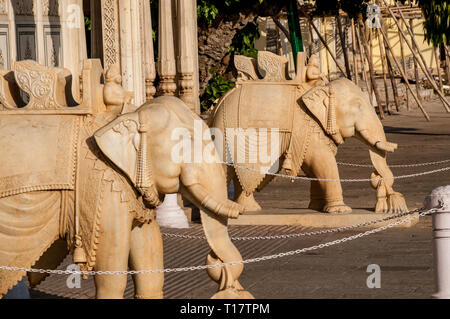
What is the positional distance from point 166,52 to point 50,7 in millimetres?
1843

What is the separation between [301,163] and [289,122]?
1.55 ft

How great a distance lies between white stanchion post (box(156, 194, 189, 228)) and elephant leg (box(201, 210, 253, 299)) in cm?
522

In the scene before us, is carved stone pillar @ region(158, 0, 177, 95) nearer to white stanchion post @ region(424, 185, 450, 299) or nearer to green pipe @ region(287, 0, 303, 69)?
white stanchion post @ region(424, 185, 450, 299)

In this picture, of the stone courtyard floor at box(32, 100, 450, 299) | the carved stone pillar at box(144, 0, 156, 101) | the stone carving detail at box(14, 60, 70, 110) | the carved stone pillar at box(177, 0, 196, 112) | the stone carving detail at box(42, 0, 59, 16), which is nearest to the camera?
the stone carving detail at box(14, 60, 70, 110)

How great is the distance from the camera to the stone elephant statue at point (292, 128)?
1249 cm

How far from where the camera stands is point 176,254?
421 inches

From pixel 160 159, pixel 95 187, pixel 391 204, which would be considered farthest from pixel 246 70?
pixel 95 187

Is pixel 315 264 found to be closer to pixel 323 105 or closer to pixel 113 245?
pixel 323 105

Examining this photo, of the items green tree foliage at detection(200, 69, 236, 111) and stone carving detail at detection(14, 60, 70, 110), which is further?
green tree foliage at detection(200, 69, 236, 111)

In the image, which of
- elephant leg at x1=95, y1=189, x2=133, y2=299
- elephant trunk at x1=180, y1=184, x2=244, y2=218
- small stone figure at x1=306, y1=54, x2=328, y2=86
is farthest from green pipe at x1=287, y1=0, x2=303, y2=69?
elephant leg at x1=95, y1=189, x2=133, y2=299

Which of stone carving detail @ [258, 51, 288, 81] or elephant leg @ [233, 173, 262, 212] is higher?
stone carving detail @ [258, 51, 288, 81]

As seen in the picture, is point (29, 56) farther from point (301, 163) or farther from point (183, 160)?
point (183, 160)

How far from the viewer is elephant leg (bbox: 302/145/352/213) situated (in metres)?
12.7
